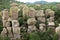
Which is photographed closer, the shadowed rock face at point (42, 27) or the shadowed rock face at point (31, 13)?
the shadowed rock face at point (42, 27)

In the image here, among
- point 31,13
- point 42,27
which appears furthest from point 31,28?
point 31,13

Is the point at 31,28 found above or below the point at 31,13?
below

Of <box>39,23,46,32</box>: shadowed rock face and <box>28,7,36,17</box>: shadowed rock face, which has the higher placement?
<box>28,7,36,17</box>: shadowed rock face

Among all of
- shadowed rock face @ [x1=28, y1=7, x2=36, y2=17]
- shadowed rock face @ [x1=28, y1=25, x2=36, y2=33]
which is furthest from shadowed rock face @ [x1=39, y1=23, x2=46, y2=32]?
shadowed rock face @ [x1=28, y1=7, x2=36, y2=17]

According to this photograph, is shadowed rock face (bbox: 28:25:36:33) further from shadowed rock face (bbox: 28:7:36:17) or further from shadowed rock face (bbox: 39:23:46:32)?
shadowed rock face (bbox: 28:7:36:17)

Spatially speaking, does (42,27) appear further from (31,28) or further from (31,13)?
(31,13)

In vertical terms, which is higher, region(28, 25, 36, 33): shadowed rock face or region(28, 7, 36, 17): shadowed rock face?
region(28, 7, 36, 17): shadowed rock face

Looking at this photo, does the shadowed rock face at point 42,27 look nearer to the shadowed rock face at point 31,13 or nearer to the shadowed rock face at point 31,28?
the shadowed rock face at point 31,28

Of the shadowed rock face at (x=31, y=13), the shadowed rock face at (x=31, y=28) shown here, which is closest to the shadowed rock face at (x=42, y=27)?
the shadowed rock face at (x=31, y=28)

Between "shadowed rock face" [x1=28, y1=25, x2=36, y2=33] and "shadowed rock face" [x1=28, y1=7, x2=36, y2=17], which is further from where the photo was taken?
"shadowed rock face" [x1=28, y1=7, x2=36, y2=17]

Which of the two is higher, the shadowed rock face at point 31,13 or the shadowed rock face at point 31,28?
the shadowed rock face at point 31,13

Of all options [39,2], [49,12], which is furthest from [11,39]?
[39,2]

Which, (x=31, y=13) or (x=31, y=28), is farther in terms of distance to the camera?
(x=31, y=13)
